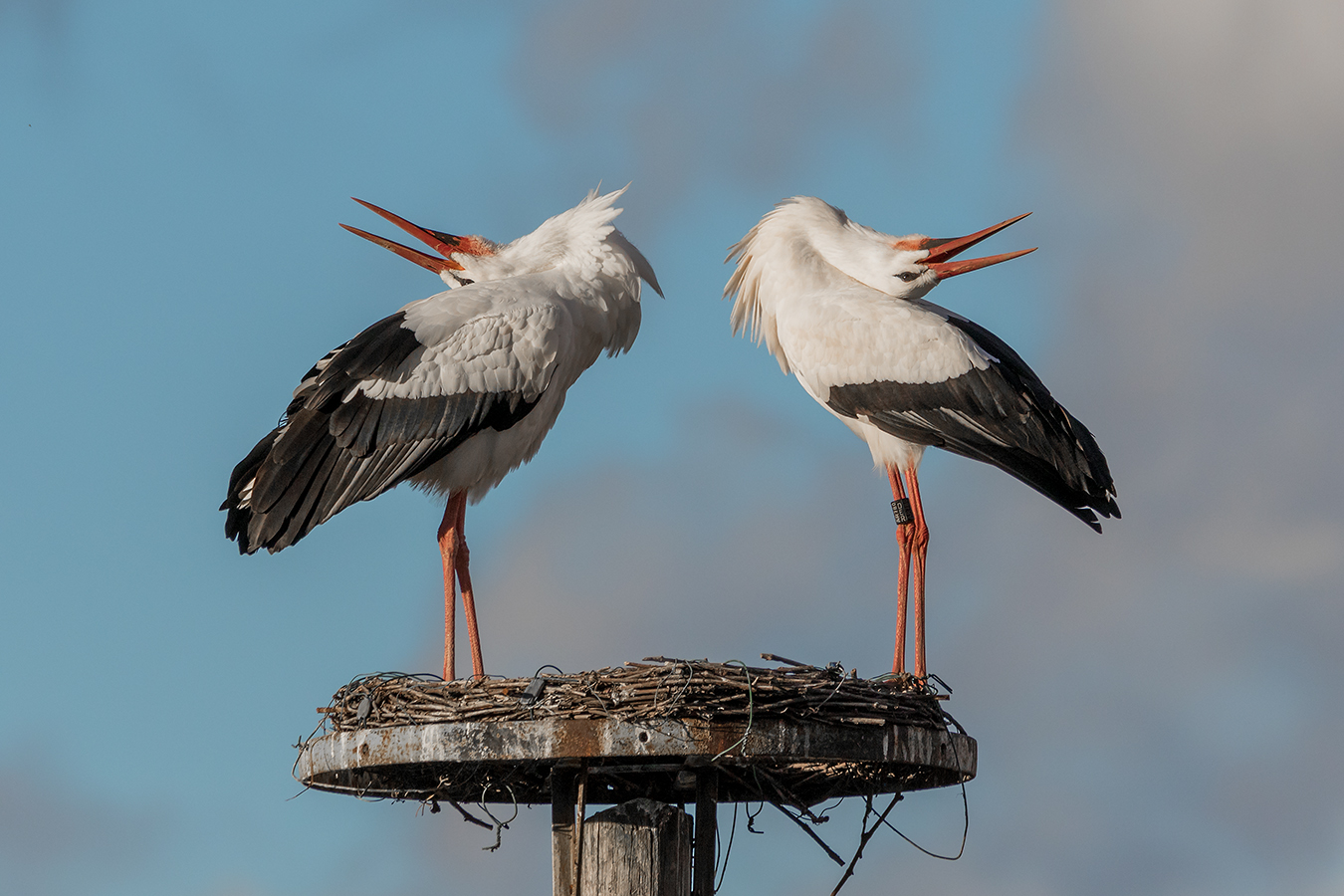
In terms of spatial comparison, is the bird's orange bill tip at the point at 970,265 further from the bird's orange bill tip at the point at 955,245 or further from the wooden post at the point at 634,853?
the wooden post at the point at 634,853

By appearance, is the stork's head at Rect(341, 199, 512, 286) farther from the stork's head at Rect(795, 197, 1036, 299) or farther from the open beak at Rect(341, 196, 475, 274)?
the stork's head at Rect(795, 197, 1036, 299)

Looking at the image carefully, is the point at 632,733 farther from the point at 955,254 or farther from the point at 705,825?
the point at 955,254

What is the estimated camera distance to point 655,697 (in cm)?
659

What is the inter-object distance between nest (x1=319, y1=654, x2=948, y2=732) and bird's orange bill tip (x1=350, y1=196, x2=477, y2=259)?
11.9ft

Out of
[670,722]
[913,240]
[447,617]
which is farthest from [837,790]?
[913,240]

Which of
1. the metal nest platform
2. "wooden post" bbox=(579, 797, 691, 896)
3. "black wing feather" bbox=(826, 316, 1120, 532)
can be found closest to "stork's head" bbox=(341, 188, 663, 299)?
"black wing feather" bbox=(826, 316, 1120, 532)

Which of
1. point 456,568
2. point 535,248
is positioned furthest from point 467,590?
point 535,248

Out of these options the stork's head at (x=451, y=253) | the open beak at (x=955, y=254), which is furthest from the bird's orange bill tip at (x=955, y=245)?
the stork's head at (x=451, y=253)

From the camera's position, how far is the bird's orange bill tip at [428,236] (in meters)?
10.0

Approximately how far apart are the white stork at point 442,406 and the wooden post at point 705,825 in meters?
2.02

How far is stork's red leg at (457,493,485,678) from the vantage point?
29.0 feet

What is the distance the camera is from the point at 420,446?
8.53 m

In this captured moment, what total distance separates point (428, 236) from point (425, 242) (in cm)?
6

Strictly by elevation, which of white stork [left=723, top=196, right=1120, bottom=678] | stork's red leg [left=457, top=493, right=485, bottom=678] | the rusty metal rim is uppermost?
white stork [left=723, top=196, right=1120, bottom=678]
